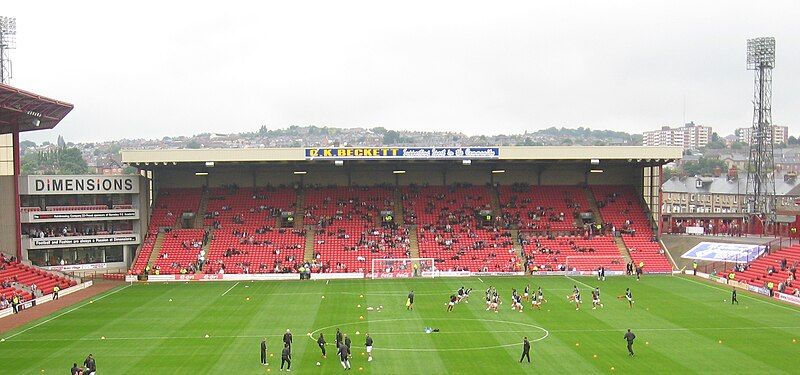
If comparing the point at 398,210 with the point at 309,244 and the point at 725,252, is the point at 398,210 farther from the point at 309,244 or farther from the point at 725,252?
the point at 725,252

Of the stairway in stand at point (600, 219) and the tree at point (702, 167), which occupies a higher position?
the tree at point (702, 167)

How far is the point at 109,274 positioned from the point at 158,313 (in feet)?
68.2

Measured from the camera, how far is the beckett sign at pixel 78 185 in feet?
201

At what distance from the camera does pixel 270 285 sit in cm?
5509

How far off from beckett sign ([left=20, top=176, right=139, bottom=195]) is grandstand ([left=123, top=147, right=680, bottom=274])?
240 cm

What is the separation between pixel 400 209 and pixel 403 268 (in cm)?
1159

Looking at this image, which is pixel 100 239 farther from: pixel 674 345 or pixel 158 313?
pixel 674 345

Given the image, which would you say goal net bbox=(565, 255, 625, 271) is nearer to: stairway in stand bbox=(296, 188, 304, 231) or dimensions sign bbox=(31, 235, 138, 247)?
stairway in stand bbox=(296, 188, 304, 231)

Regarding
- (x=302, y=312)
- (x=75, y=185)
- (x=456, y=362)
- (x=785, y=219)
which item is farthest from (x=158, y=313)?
(x=785, y=219)

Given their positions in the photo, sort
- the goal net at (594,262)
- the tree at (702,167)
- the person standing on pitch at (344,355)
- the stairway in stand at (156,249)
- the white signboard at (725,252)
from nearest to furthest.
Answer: the person standing on pitch at (344,355)
the white signboard at (725,252)
the goal net at (594,262)
the stairway in stand at (156,249)
the tree at (702,167)

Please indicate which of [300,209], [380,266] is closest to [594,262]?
[380,266]

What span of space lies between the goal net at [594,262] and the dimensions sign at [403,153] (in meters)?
10.8

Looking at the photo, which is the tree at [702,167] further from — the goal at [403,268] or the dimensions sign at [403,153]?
the goal at [403,268]

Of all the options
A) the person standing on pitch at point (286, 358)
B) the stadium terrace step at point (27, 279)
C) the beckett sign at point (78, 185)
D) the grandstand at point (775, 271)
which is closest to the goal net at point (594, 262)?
the grandstand at point (775, 271)
